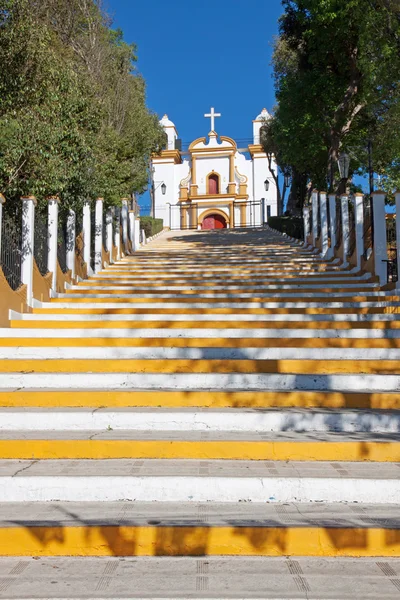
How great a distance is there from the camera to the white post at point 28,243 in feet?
24.8

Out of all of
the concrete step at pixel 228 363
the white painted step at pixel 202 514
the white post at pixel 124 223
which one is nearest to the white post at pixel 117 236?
the white post at pixel 124 223

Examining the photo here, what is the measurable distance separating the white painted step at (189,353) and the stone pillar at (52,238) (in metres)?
2.82

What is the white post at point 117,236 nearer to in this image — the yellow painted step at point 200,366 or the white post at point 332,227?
the white post at point 332,227

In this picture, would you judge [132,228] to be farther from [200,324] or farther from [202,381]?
[202,381]

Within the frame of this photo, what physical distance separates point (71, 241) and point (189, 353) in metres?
4.58

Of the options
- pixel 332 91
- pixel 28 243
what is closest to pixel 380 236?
pixel 28 243

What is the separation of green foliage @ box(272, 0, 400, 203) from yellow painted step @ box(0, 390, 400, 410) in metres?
11.1

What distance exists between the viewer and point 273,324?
6.70m

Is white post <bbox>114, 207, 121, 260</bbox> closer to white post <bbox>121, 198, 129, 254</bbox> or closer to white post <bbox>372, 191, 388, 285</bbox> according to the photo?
white post <bbox>121, 198, 129, 254</bbox>

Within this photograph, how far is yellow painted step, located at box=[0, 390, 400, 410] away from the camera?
457 cm

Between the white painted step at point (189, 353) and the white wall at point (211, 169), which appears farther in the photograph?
the white wall at point (211, 169)

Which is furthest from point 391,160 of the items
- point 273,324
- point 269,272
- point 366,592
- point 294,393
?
point 366,592

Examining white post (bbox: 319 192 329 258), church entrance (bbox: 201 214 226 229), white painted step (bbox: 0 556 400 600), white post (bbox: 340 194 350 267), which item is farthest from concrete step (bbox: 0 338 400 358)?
church entrance (bbox: 201 214 226 229)

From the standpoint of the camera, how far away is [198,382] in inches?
200
